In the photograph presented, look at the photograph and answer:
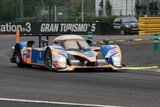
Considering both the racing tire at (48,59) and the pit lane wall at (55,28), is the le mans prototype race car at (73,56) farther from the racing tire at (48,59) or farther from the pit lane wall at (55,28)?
the pit lane wall at (55,28)

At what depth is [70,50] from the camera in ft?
58.8

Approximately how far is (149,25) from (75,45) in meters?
22.4

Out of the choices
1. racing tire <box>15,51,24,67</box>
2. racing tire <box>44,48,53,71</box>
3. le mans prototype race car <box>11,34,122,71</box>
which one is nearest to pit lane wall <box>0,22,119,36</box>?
racing tire <box>15,51,24,67</box>

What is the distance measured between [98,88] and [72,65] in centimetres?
482

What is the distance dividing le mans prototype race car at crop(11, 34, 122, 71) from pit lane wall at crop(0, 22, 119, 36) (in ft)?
72.0

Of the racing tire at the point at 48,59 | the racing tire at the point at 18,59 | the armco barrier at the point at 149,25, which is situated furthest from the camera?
the armco barrier at the point at 149,25

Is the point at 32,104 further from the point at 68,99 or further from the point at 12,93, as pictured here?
the point at 12,93

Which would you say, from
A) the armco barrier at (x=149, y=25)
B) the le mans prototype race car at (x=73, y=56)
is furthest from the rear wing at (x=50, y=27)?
the le mans prototype race car at (x=73, y=56)

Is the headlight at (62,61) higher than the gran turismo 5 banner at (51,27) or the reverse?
the reverse

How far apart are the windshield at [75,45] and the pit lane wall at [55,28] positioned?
22172mm

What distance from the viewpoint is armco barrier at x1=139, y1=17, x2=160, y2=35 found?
39.7m

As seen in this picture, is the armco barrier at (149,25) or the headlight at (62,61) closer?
the headlight at (62,61)

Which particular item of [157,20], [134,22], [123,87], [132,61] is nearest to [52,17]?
[134,22]

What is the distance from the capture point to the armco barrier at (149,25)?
130 ft
